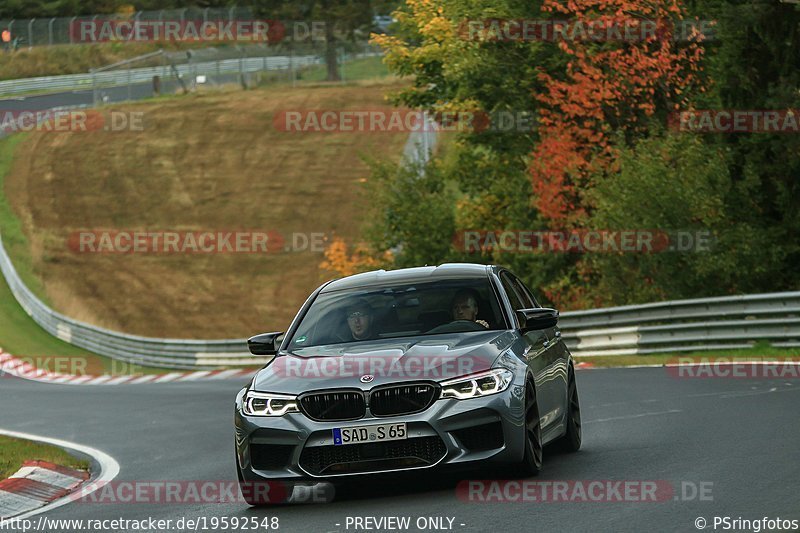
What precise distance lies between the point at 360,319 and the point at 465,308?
77 centimetres

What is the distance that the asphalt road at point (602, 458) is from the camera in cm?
921

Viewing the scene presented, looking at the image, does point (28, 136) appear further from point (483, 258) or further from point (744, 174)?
point (744, 174)

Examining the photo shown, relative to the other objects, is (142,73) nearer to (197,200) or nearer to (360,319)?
(197,200)

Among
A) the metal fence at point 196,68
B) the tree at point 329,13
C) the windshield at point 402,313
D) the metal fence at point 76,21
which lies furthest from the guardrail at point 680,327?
the metal fence at point 76,21

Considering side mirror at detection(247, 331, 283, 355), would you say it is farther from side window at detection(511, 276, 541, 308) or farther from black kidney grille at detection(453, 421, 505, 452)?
side window at detection(511, 276, 541, 308)

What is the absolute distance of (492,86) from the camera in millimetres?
39812

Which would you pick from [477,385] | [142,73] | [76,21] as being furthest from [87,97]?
[477,385]

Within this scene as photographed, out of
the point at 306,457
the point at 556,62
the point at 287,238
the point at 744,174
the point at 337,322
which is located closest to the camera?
the point at 306,457

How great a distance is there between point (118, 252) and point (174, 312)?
31.8ft

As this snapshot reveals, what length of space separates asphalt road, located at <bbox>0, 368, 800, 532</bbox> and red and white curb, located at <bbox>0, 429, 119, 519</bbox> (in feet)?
0.81

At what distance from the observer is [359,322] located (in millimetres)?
11492

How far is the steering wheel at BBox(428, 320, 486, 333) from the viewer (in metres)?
11.3

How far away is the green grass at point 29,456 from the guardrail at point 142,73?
64.8 meters

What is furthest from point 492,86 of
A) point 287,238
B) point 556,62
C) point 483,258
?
point 287,238
